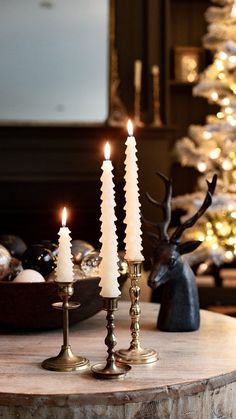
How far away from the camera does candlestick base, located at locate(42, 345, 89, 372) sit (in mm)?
1264

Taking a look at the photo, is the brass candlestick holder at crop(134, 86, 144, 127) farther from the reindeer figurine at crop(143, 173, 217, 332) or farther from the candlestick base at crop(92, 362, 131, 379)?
the candlestick base at crop(92, 362, 131, 379)

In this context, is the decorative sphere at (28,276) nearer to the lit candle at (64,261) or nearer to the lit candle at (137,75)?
the lit candle at (64,261)

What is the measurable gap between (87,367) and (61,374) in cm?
6

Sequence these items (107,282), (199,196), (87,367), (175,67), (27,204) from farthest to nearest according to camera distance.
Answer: (175,67)
(27,204)
(199,196)
(87,367)
(107,282)

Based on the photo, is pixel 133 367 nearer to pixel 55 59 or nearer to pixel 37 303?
pixel 37 303

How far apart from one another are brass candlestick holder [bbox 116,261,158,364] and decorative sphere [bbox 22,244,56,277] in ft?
1.19

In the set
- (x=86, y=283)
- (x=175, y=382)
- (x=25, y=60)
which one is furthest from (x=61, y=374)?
(x=25, y=60)

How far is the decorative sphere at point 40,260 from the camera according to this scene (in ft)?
5.53

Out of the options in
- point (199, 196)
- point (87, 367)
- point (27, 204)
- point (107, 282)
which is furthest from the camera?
point (27, 204)

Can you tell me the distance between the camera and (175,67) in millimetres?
4816

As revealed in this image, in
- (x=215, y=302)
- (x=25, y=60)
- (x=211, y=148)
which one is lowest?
(x=215, y=302)

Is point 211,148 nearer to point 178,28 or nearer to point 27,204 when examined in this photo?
point 27,204

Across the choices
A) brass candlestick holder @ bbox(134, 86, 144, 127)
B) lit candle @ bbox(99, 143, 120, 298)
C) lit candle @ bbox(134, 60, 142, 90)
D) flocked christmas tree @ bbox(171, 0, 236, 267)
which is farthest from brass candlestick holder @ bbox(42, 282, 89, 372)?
lit candle @ bbox(134, 60, 142, 90)

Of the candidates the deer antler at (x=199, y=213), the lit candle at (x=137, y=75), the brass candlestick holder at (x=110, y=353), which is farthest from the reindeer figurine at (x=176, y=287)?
the lit candle at (x=137, y=75)
